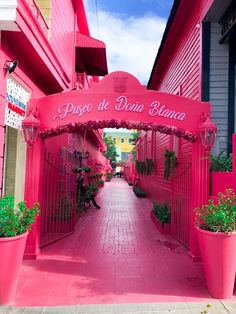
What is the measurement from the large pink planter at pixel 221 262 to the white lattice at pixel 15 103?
3.98m

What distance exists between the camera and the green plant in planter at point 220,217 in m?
4.07

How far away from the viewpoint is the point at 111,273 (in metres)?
4.97

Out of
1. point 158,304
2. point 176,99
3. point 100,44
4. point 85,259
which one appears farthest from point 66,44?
point 158,304

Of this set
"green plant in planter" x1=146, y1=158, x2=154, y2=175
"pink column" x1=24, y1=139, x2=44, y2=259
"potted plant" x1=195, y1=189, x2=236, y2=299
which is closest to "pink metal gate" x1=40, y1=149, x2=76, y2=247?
"pink column" x1=24, y1=139, x2=44, y2=259

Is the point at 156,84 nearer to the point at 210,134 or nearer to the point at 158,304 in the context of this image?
the point at 210,134

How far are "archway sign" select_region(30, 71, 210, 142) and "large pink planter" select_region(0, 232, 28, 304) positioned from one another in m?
2.64

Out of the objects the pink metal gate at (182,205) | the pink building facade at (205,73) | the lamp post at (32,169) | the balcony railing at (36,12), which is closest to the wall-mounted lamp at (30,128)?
the lamp post at (32,169)

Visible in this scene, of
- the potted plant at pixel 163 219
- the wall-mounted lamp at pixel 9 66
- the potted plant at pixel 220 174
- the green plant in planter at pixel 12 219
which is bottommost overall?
the potted plant at pixel 163 219

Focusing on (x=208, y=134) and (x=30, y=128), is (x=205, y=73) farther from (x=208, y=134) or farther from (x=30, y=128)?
(x=30, y=128)

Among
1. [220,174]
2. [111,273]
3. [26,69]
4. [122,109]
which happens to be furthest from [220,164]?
[26,69]

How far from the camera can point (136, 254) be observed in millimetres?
6051

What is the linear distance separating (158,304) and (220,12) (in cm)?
603

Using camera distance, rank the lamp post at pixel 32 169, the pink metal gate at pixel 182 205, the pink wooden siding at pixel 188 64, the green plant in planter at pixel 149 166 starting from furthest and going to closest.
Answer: the green plant in planter at pixel 149 166, the pink wooden siding at pixel 188 64, the pink metal gate at pixel 182 205, the lamp post at pixel 32 169

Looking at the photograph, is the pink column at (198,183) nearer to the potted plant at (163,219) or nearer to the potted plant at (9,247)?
the potted plant at (163,219)
